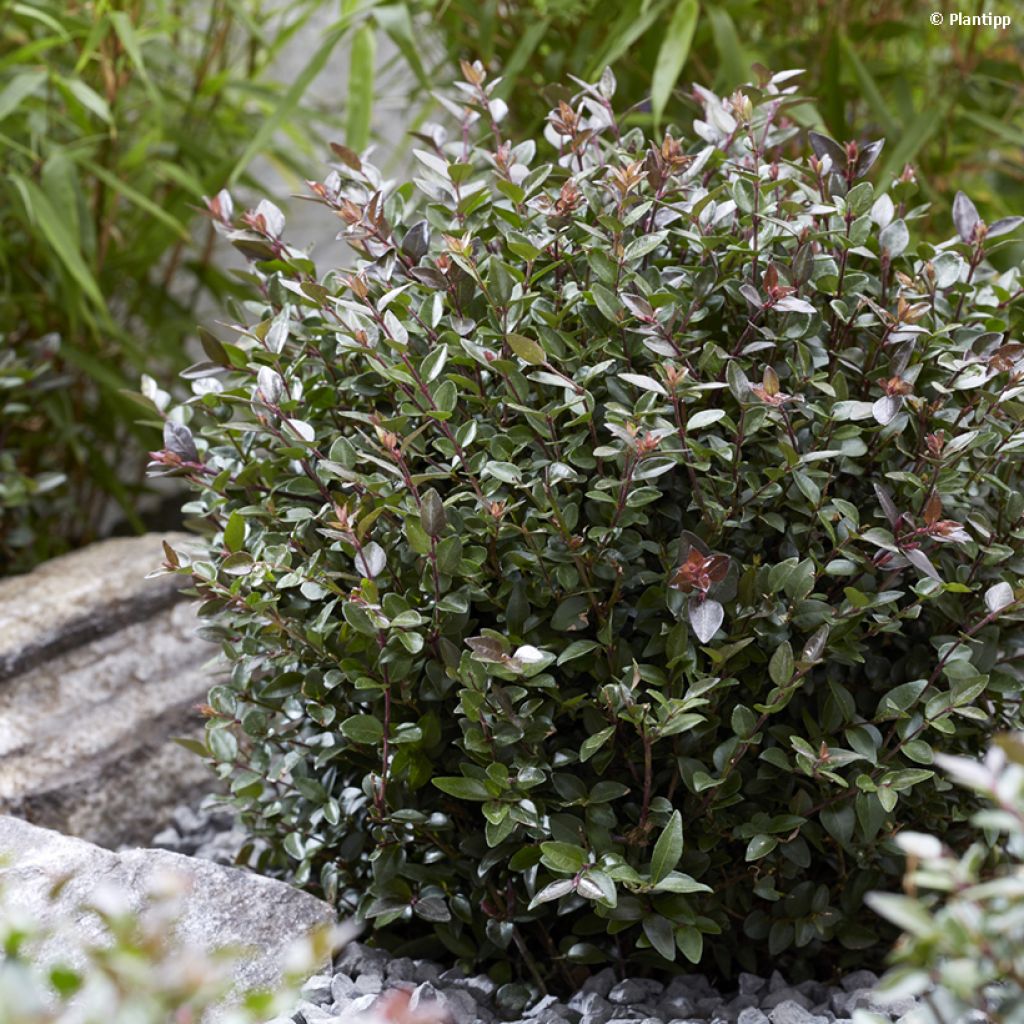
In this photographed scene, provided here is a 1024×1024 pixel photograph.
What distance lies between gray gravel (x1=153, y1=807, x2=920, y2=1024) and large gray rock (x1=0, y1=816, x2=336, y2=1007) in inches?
2.1

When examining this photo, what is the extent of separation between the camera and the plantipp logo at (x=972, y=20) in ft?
6.18

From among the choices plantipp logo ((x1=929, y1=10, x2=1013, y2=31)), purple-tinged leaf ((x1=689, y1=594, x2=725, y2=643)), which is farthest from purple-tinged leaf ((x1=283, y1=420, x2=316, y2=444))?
plantipp logo ((x1=929, y1=10, x2=1013, y2=31))

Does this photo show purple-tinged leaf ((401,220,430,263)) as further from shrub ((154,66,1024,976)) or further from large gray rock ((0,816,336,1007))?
large gray rock ((0,816,336,1007))

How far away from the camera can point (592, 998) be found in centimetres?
108

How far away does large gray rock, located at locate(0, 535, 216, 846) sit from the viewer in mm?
1533

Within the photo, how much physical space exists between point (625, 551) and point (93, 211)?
156 cm

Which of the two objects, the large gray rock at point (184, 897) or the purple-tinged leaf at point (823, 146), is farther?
the purple-tinged leaf at point (823, 146)

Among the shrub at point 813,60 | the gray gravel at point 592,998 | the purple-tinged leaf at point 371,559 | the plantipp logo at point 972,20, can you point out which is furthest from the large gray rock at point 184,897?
the plantipp logo at point 972,20

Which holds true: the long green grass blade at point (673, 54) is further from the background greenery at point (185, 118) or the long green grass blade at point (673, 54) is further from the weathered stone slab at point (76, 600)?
the weathered stone slab at point (76, 600)

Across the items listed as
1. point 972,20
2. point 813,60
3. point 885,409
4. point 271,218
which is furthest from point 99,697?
point 972,20

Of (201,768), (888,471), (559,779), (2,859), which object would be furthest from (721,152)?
(201,768)

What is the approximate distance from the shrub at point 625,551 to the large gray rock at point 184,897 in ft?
0.23

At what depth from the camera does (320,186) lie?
1.12m

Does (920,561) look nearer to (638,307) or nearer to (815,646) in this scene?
(815,646)
